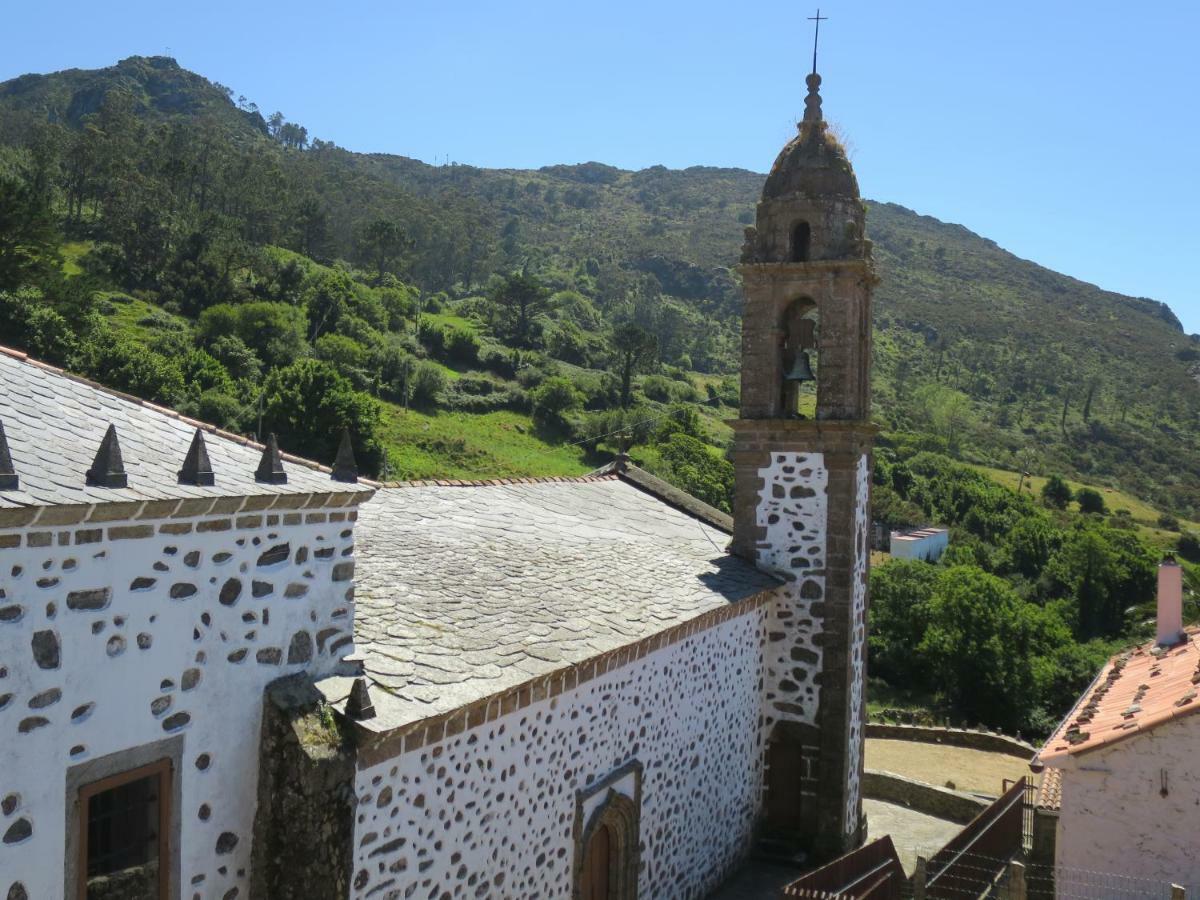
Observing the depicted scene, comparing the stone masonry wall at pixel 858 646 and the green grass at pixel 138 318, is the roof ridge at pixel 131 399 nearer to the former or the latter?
the stone masonry wall at pixel 858 646

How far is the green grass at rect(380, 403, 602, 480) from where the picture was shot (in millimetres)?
42722

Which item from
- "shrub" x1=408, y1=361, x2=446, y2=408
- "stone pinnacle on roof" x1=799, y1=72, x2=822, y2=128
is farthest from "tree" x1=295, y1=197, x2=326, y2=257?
"stone pinnacle on roof" x1=799, y1=72, x2=822, y2=128

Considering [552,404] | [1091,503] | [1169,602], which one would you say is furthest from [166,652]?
[1091,503]

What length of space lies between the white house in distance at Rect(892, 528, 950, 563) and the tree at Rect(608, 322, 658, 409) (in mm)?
18605

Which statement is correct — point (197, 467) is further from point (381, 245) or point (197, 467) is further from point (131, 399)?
point (381, 245)

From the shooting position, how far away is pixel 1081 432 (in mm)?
88938

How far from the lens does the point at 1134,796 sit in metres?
9.98

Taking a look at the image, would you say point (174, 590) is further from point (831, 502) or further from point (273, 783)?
point (831, 502)

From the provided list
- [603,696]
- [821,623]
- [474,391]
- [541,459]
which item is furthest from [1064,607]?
[603,696]

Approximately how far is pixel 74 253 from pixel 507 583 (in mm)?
54156

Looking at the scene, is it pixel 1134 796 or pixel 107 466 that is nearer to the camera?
pixel 107 466

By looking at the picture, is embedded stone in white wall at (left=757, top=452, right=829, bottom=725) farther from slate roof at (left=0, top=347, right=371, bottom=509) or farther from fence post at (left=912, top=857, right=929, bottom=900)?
slate roof at (left=0, top=347, right=371, bottom=509)

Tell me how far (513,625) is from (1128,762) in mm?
6367

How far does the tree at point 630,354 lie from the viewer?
6300 centimetres
